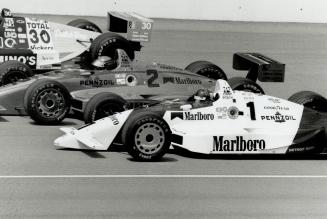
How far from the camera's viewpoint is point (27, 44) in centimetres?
2025

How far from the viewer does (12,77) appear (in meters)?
17.8

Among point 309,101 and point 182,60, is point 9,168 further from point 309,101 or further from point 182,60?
point 182,60

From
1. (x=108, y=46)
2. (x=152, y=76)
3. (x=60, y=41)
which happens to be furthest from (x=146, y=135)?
(x=60, y=41)

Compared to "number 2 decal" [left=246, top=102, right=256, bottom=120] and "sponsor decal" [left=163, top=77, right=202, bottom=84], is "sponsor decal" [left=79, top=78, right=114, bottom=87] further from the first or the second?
"number 2 decal" [left=246, top=102, right=256, bottom=120]

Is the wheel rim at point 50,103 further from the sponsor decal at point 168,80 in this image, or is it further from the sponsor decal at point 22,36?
the sponsor decal at point 22,36

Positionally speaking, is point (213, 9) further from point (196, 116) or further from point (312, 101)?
point (196, 116)

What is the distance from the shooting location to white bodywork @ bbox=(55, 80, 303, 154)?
13.1 meters

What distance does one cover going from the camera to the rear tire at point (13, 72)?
17672 mm

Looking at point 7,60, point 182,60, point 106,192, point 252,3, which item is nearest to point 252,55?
point 7,60

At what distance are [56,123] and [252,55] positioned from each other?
3733 mm

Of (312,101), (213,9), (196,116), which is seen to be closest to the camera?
(196,116)

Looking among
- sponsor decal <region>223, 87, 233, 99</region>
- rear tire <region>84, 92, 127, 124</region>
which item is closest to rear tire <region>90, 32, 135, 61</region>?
rear tire <region>84, 92, 127, 124</region>

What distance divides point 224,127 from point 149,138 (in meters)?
1.13

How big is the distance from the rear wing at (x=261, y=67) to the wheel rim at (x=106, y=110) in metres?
2.54
